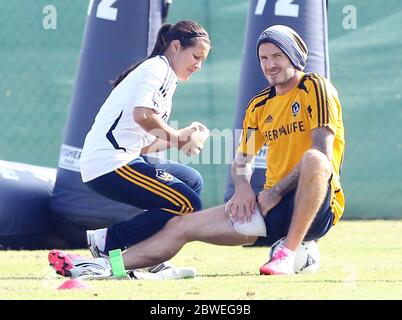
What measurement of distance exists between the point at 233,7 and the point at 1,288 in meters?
4.92

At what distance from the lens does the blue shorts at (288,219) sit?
5160mm

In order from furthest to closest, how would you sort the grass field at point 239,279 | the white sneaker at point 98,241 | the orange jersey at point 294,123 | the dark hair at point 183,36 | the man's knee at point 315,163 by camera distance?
the dark hair at point 183,36 < the white sneaker at point 98,241 < the orange jersey at point 294,123 < the man's knee at point 315,163 < the grass field at point 239,279

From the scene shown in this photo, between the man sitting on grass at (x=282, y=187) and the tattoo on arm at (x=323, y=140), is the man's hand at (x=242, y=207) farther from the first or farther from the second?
the tattoo on arm at (x=323, y=140)

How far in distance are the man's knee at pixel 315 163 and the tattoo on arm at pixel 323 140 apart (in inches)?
1.7

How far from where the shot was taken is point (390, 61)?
8859 mm

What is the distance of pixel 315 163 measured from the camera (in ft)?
16.2

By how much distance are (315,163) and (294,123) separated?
0.34 meters

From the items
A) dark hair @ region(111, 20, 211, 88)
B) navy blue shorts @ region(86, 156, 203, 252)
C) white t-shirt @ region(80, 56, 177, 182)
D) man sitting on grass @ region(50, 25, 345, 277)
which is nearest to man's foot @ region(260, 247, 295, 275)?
man sitting on grass @ region(50, 25, 345, 277)

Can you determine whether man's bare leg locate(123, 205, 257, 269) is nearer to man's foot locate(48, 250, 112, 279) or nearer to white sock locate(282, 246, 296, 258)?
man's foot locate(48, 250, 112, 279)

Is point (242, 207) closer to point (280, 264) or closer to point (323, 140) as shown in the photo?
point (280, 264)

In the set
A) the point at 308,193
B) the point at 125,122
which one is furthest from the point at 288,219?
the point at 125,122

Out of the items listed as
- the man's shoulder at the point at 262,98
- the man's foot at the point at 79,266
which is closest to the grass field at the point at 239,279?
the man's foot at the point at 79,266

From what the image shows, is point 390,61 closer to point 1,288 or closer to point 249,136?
point 249,136

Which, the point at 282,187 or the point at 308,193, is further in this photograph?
the point at 282,187
